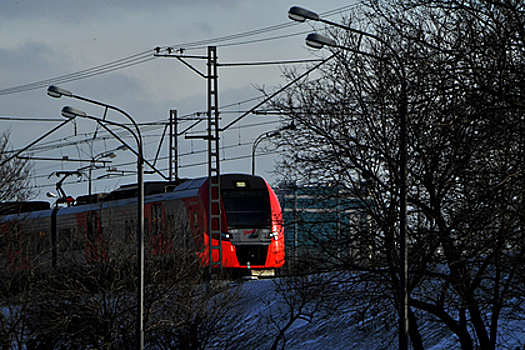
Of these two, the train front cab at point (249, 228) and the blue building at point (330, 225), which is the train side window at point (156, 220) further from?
the blue building at point (330, 225)

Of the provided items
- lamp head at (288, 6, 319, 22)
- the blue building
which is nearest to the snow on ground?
the blue building

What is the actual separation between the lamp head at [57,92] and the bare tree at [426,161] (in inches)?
206

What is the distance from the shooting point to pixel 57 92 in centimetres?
1716

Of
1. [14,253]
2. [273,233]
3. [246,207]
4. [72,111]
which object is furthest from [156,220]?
[72,111]

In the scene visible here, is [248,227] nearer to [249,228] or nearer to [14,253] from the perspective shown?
[249,228]

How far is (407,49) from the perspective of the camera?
14.6m

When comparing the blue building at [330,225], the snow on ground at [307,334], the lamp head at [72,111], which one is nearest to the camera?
the blue building at [330,225]

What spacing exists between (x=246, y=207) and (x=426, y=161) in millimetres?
11205

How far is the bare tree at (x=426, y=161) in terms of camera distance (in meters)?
11.7

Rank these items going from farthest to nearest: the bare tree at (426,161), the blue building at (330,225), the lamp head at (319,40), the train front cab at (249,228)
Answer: the train front cab at (249,228) < the blue building at (330,225) < the lamp head at (319,40) < the bare tree at (426,161)

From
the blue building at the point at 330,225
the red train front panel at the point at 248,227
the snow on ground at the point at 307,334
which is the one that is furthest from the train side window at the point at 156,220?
the blue building at the point at 330,225

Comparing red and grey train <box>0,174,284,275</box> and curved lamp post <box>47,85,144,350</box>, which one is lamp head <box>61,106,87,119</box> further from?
red and grey train <box>0,174,284,275</box>

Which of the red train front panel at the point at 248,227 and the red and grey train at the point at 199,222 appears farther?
the red train front panel at the point at 248,227

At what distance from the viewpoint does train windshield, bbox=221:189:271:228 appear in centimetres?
2423
